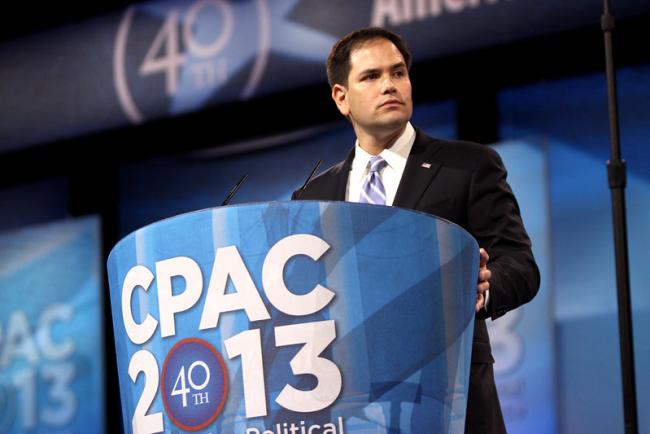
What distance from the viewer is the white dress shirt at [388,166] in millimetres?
2232

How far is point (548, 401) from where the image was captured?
3.82 metres

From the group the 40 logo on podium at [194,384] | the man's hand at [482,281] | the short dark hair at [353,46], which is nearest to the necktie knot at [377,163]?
the short dark hair at [353,46]

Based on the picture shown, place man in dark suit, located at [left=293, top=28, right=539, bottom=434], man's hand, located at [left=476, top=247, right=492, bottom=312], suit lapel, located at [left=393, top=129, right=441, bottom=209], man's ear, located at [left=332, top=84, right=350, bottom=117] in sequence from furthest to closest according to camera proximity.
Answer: man's ear, located at [left=332, top=84, right=350, bottom=117]
suit lapel, located at [left=393, top=129, right=441, bottom=209]
man in dark suit, located at [left=293, top=28, right=539, bottom=434]
man's hand, located at [left=476, top=247, right=492, bottom=312]

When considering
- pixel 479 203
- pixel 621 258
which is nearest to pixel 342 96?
pixel 479 203

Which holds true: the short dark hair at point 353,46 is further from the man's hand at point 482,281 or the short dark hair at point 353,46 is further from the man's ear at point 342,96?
the man's hand at point 482,281

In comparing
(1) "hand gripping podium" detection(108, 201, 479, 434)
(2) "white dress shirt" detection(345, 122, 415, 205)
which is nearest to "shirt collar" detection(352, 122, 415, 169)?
(2) "white dress shirt" detection(345, 122, 415, 205)

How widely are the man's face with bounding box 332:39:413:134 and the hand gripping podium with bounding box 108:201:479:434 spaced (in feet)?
2.52

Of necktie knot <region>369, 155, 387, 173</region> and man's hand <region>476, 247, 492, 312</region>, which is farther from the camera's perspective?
necktie knot <region>369, 155, 387, 173</region>

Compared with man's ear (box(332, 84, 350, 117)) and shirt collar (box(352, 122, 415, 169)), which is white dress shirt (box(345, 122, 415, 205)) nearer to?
shirt collar (box(352, 122, 415, 169))

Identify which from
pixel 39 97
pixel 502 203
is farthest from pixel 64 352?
pixel 502 203

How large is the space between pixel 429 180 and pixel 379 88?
313 millimetres

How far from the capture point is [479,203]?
6.84 feet

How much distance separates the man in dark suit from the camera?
6.29ft

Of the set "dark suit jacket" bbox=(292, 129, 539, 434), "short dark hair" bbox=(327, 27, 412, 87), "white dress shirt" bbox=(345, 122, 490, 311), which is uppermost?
"short dark hair" bbox=(327, 27, 412, 87)
